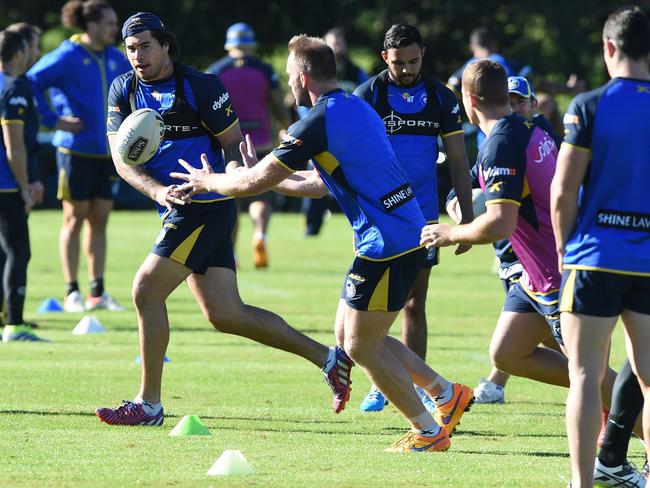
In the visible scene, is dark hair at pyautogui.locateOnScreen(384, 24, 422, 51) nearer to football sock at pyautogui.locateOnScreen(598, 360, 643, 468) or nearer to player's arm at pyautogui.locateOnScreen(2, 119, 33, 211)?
football sock at pyautogui.locateOnScreen(598, 360, 643, 468)

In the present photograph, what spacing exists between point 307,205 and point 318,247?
2.43 meters

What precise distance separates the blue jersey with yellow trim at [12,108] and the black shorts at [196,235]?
3.71 meters

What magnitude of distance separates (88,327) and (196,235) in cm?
445

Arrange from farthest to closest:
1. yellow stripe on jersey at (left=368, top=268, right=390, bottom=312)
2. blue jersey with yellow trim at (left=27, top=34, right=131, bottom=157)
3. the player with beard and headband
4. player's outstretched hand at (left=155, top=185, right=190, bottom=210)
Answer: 1. blue jersey with yellow trim at (left=27, top=34, right=131, bottom=157)
2. the player with beard and headband
3. player's outstretched hand at (left=155, top=185, right=190, bottom=210)
4. yellow stripe on jersey at (left=368, top=268, right=390, bottom=312)

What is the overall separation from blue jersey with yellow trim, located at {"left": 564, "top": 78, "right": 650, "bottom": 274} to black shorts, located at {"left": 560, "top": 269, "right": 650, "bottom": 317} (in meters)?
0.04

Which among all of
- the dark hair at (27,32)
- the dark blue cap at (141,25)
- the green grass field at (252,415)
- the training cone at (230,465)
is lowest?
the green grass field at (252,415)

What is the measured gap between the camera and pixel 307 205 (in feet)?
78.4

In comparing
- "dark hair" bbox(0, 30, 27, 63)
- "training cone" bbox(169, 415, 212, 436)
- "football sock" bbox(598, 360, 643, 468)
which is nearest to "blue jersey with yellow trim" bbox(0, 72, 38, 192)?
"dark hair" bbox(0, 30, 27, 63)

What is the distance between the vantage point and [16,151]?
38.0 ft

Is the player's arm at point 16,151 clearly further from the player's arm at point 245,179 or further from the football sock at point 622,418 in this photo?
the football sock at point 622,418

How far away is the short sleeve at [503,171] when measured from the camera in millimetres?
6328

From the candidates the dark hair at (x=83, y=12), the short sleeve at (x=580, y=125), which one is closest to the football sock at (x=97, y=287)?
the dark hair at (x=83, y=12)

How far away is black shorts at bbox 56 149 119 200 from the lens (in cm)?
1388

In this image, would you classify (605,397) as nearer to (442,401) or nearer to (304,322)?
(442,401)
